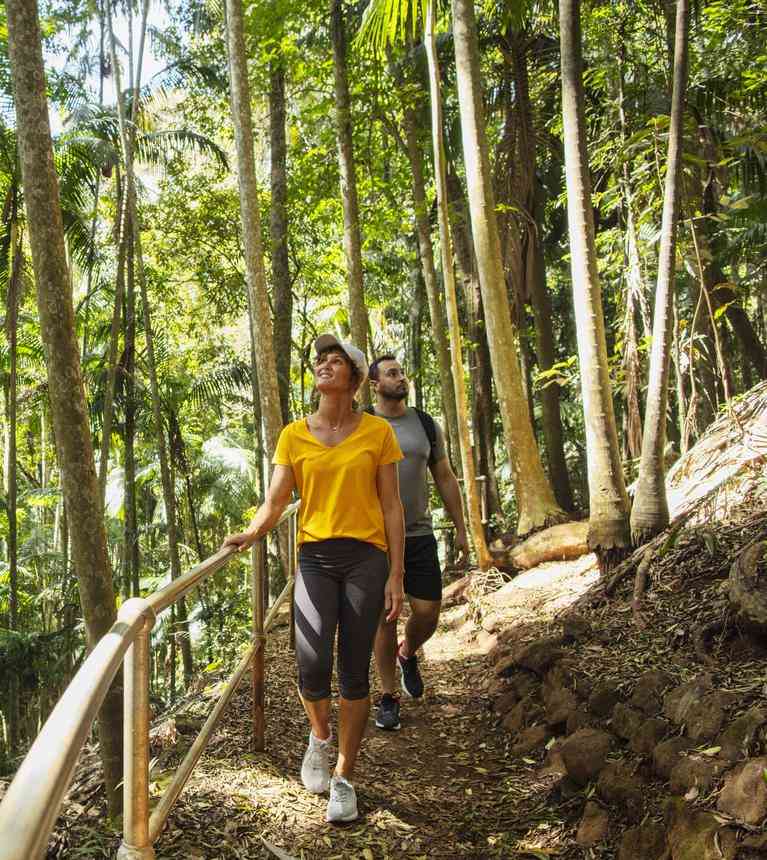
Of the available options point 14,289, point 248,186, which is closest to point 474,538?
point 248,186

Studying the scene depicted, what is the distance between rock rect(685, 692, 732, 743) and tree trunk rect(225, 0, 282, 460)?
408 centimetres

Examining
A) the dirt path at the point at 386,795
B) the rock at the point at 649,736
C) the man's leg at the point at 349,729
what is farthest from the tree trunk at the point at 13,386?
the rock at the point at 649,736

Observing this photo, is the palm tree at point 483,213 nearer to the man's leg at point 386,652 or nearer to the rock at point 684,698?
the man's leg at point 386,652

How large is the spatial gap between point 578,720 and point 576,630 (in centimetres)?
101

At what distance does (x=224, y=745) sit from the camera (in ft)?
13.1

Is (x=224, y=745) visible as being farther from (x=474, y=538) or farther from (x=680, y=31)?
(x=680, y=31)

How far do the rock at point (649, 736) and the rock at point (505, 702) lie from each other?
56.7 inches

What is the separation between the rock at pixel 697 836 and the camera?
8.51 feet

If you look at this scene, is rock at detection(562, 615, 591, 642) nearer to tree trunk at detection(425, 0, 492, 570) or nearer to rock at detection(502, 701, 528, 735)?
rock at detection(502, 701, 528, 735)

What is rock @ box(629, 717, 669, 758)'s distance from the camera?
3.46 m

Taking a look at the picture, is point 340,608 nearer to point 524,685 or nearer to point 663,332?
point 524,685

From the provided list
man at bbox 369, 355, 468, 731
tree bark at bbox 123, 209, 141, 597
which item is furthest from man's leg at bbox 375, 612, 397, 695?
tree bark at bbox 123, 209, 141, 597

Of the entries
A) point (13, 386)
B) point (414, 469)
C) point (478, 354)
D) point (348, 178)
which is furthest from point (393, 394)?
point (13, 386)

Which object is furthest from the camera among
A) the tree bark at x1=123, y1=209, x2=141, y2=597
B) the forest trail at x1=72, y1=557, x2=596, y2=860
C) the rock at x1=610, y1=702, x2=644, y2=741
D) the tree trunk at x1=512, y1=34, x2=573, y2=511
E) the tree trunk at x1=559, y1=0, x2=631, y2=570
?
the tree bark at x1=123, y1=209, x2=141, y2=597
